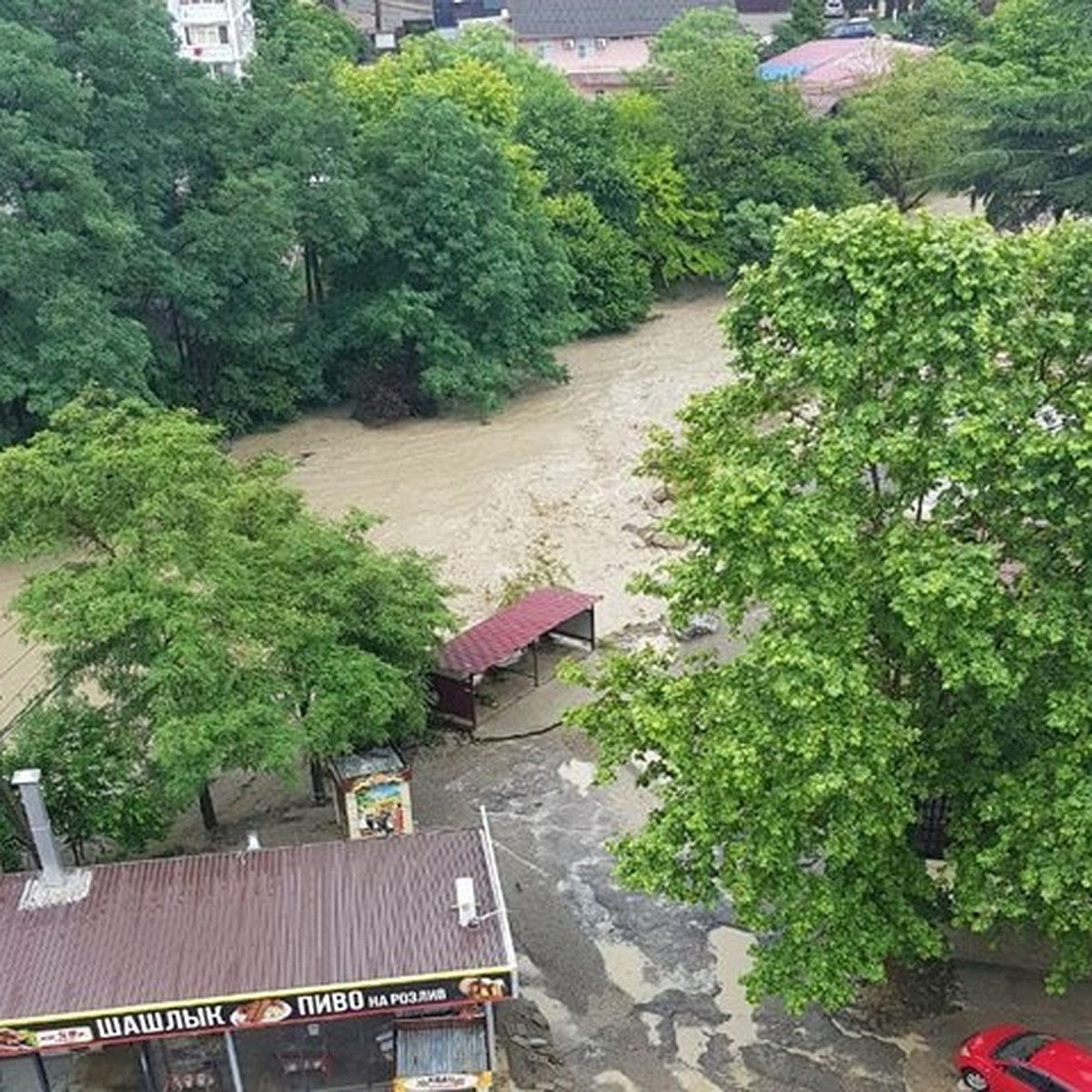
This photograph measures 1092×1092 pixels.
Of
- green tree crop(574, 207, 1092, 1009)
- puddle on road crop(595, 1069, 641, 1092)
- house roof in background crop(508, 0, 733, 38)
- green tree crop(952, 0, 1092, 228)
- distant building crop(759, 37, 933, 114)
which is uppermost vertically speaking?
house roof in background crop(508, 0, 733, 38)

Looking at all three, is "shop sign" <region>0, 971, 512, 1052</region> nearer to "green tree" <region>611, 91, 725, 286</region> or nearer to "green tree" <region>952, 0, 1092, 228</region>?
"green tree" <region>952, 0, 1092, 228</region>

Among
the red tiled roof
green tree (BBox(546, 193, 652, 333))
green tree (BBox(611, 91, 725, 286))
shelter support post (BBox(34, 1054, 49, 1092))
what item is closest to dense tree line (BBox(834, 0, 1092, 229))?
green tree (BBox(611, 91, 725, 286))

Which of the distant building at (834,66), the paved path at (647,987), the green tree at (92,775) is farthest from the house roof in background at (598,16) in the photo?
the green tree at (92,775)

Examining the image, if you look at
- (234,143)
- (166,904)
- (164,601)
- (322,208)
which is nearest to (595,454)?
(322,208)

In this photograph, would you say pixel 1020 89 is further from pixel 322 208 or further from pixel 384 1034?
pixel 384 1034

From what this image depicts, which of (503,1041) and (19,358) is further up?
(19,358)

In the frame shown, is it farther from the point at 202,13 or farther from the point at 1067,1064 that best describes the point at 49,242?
the point at 202,13

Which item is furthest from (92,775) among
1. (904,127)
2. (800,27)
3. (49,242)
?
(800,27)
